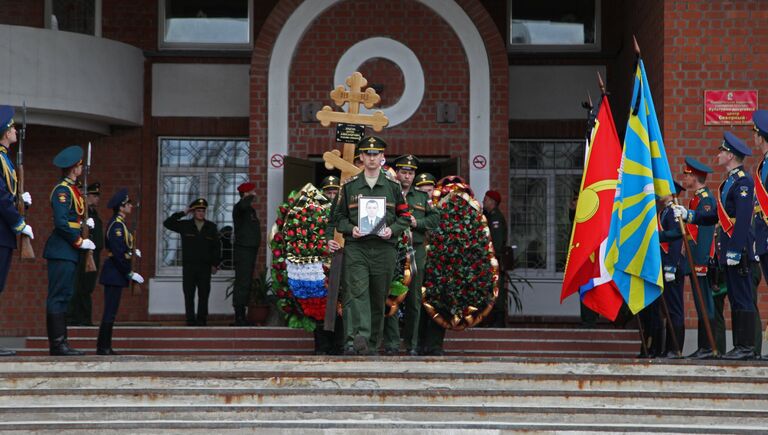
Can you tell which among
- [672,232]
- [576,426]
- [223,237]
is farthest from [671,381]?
[223,237]

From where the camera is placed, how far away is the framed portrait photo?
38.4 feet

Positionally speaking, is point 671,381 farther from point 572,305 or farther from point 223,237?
point 223,237

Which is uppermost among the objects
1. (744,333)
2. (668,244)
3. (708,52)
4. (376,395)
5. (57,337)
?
(708,52)

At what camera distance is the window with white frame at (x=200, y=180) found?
18844 millimetres

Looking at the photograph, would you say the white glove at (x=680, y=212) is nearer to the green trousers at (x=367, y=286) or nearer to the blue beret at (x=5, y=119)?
the green trousers at (x=367, y=286)

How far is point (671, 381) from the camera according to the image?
1084cm

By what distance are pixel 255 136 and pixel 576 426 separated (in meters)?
8.22

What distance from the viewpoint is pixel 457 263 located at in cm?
1329

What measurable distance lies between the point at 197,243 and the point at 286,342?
3.11 metres

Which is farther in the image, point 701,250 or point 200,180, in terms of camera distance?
point 200,180

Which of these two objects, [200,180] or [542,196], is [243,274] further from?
[542,196]

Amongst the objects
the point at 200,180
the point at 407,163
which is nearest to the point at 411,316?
the point at 407,163

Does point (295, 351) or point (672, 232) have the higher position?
point (672, 232)

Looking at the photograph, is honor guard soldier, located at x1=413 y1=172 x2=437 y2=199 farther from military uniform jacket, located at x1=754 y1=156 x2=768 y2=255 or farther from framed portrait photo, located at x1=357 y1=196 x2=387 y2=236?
military uniform jacket, located at x1=754 y1=156 x2=768 y2=255
